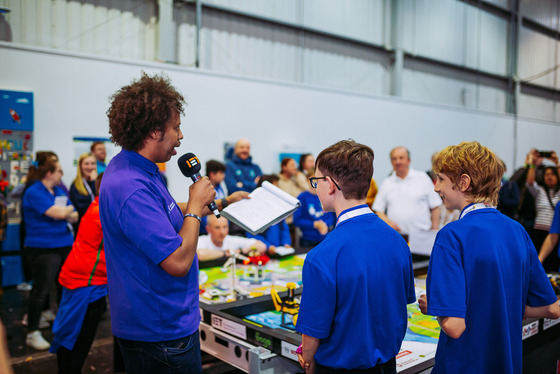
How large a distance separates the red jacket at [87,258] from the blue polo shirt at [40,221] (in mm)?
1726

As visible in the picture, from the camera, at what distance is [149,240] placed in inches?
46.9

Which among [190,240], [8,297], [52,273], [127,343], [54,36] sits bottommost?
[8,297]

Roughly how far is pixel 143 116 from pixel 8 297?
14.5ft

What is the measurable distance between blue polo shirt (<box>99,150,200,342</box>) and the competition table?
49 cm

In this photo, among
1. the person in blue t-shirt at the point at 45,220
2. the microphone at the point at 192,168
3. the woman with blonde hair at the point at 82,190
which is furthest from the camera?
the woman with blonde hair at the point at 82,190

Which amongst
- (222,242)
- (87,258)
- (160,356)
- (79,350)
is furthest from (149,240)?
(222,242)

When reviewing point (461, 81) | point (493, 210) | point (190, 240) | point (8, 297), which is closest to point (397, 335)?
point (493, 210)

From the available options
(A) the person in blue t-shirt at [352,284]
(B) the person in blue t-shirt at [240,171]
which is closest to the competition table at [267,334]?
(A) the person in blue t-shirt at [352,284]

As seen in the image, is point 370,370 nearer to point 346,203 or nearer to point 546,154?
point 346,203

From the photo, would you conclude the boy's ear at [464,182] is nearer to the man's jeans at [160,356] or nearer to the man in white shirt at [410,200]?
the man's jeans at [160,356]

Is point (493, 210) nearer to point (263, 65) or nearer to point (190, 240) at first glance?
point (190, 240)

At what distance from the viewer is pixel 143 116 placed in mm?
1295

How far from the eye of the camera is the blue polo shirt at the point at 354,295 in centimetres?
119

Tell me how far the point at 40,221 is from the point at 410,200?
3246mm
